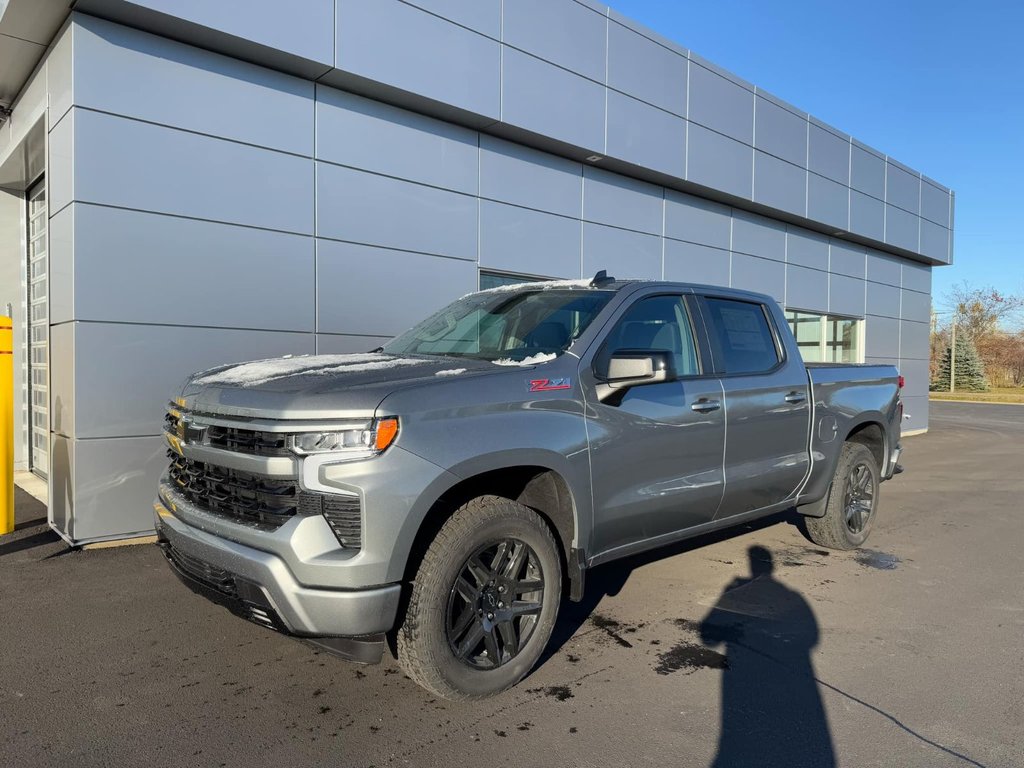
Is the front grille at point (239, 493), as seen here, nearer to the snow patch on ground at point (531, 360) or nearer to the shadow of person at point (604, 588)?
the snow patch on ground at point (531, 360)

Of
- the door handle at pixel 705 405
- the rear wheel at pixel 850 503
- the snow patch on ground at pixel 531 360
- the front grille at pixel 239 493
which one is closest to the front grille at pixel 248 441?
the front grille at pixel 239 493

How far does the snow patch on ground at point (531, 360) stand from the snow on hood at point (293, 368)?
405 mm

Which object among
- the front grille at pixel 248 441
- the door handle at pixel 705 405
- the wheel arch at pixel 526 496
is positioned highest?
the door handle at pixel 705 405

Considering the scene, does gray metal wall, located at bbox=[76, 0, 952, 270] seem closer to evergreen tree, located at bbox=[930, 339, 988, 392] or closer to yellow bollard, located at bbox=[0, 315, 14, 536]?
yellow bollard, located at bbox=[0, 315, 14, 536]

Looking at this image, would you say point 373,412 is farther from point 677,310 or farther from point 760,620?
point 760,620

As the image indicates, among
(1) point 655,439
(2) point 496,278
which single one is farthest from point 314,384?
(2) point 496,278

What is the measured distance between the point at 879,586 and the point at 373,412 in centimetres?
411

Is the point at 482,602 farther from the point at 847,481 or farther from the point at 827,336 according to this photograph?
the point at 827,336

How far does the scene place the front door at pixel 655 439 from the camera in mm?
3805

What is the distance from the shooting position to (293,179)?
24.7 ft

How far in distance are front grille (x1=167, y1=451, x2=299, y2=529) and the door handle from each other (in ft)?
7.86

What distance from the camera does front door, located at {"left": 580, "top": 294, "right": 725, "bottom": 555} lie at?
3.80m

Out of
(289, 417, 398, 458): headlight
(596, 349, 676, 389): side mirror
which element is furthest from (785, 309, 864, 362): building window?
(289, 417, 398, 458): headlight

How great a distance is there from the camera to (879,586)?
17.1ft
